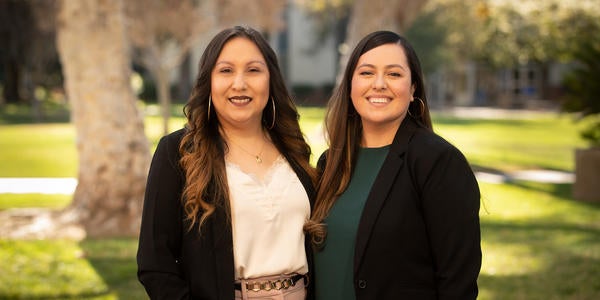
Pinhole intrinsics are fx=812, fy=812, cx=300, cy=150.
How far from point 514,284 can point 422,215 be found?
14.3 feet

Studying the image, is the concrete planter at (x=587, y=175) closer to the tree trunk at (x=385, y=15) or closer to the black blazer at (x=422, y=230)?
the tree trunk at (x=385, y=15)

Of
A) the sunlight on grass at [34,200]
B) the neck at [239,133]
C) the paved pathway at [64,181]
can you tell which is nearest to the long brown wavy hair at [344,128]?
the neck at [239,133]

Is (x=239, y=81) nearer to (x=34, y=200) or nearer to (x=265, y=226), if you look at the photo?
(x=265, y=226)

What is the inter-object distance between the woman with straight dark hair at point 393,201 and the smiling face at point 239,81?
0.38 metres

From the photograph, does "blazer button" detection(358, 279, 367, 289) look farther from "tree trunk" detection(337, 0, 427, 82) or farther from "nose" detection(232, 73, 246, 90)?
"tree trunk" detection(337, 0, 427, 82)

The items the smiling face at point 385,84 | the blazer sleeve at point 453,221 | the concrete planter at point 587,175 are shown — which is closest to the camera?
the blazer sleeve at point 453,221

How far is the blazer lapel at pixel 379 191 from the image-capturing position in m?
3.02

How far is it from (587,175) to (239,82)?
10.6m

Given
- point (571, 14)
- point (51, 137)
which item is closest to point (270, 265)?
point (571, 14)

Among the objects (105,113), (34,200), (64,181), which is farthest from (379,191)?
(64,181)

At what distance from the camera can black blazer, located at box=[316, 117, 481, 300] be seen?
9.59ft

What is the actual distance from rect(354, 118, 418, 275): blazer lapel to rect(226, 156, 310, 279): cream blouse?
271 mm

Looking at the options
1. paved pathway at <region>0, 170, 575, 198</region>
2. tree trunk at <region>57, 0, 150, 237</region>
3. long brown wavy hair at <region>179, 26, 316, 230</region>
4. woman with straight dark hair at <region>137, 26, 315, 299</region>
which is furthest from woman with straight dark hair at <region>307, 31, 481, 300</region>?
paved pathway at <region>0, 170, 575, 198</region>

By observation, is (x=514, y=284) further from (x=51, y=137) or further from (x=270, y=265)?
(x=51, y=137)
